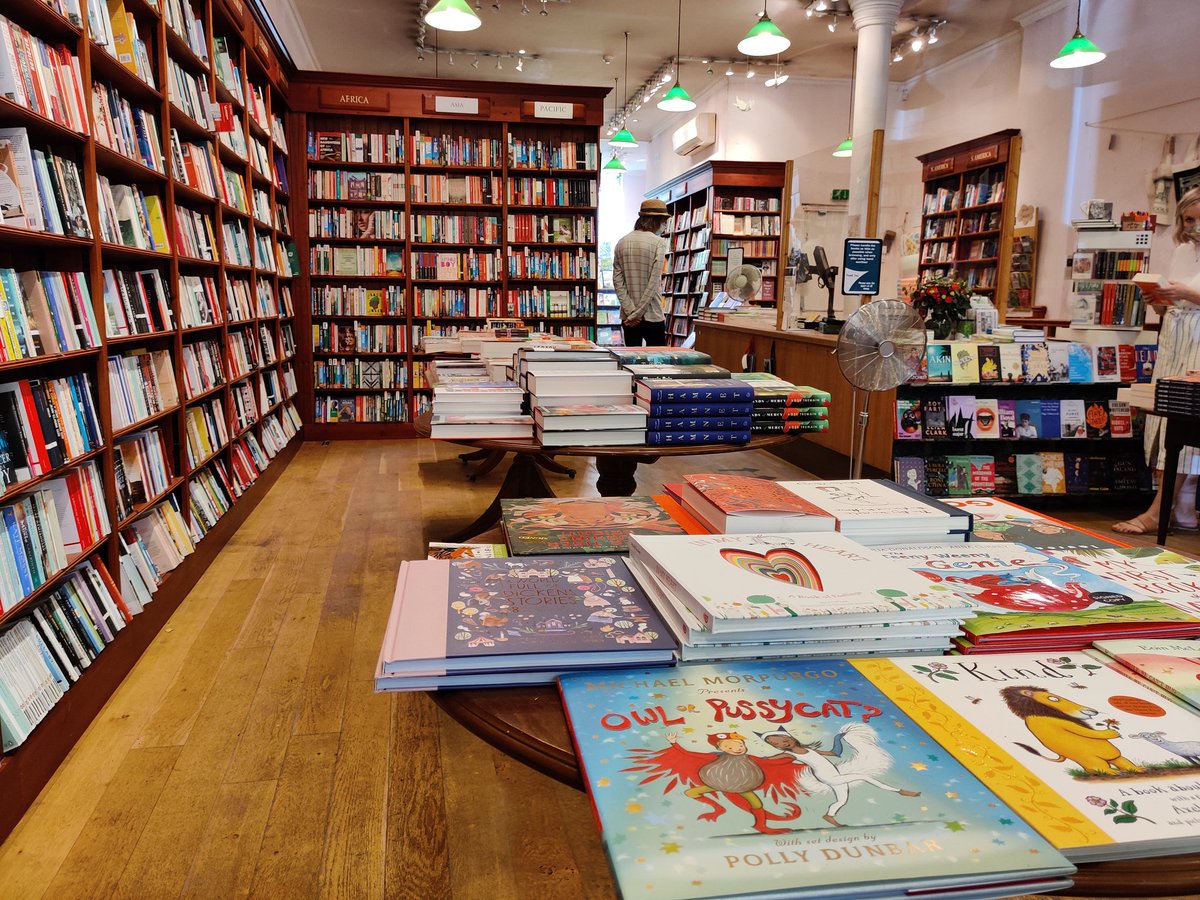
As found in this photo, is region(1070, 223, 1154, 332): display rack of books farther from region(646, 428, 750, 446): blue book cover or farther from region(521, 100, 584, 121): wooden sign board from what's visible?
region(646, 428, 750, 446): blue book cover

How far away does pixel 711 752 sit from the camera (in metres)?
0.73

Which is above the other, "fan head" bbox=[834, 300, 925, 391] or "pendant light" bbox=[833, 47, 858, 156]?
"pendant light" bbox=[833, 47, 858, 156]

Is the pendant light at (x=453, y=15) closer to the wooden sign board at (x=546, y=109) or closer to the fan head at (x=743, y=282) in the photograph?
the wooden sign board at (x=546, y=109)

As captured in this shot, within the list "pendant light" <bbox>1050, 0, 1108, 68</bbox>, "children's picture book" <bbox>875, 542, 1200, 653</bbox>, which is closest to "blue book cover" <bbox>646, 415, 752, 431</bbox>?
"children's picture book" <bbox>875, 542, 1200, 653</bbox>

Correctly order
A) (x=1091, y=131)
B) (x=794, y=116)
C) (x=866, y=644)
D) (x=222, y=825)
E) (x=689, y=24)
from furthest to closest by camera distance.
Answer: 1. (x=794, y=116)
2. (x=689, y=24)
3. (x=1091, y=131)
4. (x=222, y=825)
5. (x=866, y=644)

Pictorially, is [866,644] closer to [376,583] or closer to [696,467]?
[376,583]

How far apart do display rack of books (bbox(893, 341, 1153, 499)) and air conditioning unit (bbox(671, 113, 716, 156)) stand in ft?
22.7

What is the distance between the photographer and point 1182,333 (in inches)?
161

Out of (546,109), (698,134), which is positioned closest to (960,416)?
(546,109)

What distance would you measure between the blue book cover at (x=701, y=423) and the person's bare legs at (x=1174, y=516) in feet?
9.30

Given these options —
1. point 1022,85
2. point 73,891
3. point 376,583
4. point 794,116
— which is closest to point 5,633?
point 73,891

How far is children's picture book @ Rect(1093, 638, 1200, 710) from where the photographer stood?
83 cm

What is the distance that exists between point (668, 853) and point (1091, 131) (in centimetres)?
807

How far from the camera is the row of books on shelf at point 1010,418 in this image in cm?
451
